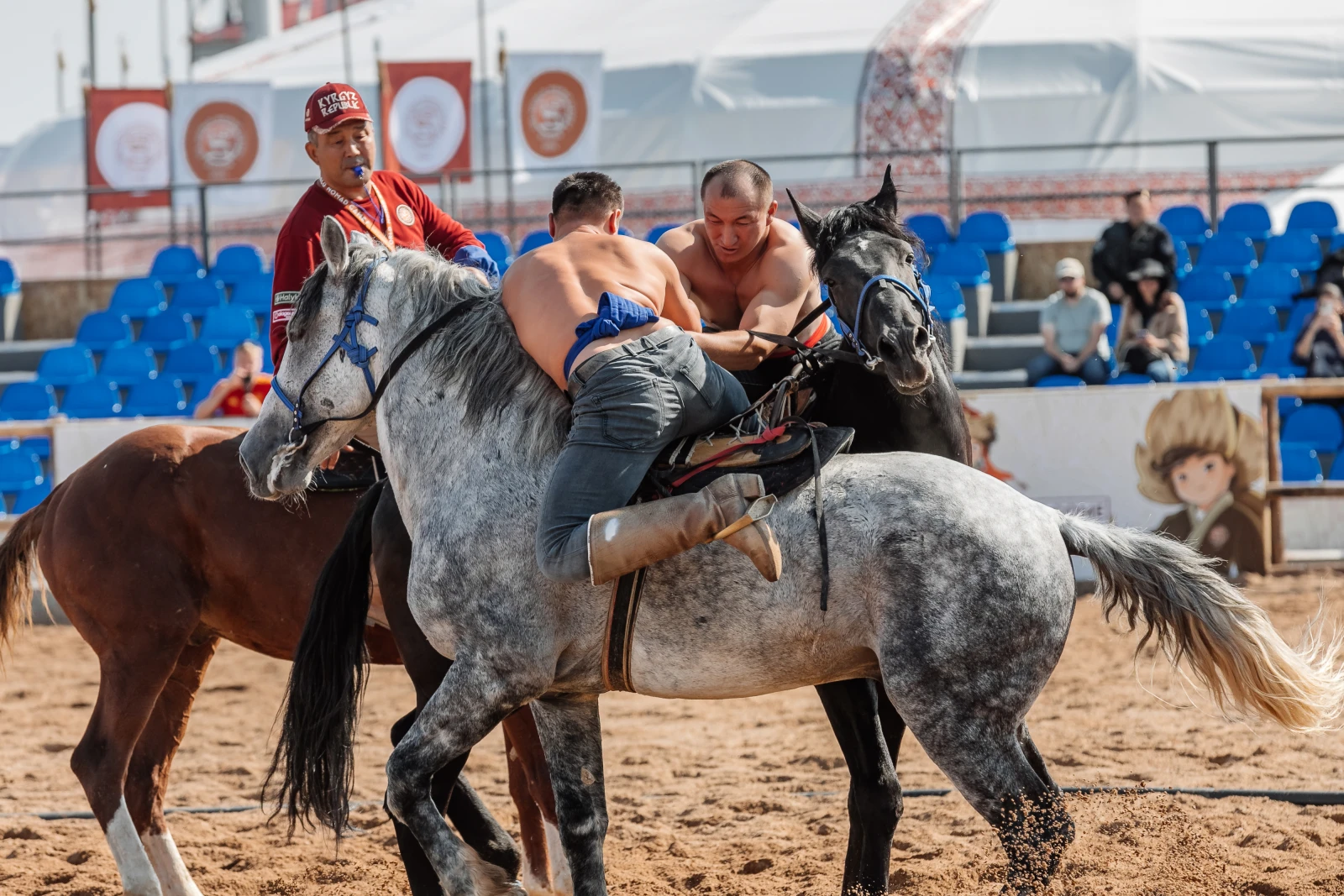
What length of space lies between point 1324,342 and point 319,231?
30.5ft

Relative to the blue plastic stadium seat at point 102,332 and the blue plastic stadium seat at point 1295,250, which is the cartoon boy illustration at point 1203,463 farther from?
the blue plastic stadium seat at point 102,332

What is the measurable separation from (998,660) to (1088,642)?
5507 mm

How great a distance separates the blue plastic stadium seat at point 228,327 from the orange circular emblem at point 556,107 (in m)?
4.20

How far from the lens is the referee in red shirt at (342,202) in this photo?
4.59 metres

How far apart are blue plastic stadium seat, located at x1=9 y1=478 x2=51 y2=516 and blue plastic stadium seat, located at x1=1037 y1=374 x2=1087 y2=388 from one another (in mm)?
8065

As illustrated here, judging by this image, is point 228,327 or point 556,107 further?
point 556,107

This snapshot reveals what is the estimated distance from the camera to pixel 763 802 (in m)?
5.77

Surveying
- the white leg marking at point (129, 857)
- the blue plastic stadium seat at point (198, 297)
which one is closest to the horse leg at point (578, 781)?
the white leg marking at point (129, 857)

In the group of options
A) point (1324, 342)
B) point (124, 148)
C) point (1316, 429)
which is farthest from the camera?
point (124, 148)

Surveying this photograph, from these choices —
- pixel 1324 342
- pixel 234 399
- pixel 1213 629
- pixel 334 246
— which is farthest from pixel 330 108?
pixel 1324 342

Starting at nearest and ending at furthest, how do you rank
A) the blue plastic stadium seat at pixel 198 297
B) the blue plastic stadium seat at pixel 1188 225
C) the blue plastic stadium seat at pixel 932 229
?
the blue plastic stadium seat at pixel 1188 225
the blue plastic stadium seat at pixel 932 229
the blue plastic stadium seat at pixel 198 297

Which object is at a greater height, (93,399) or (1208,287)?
(1208,287)

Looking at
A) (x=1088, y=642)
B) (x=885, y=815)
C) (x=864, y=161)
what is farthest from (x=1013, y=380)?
(x=864, y=161)

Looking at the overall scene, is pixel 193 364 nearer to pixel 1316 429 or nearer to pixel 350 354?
pixel 1316 429
